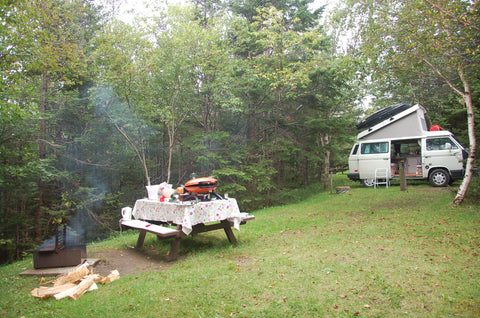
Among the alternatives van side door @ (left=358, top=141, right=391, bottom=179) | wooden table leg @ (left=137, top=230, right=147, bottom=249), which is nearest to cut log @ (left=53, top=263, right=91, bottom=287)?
wooden table leg @ (left=137, top=230, right=147, bottom=249)

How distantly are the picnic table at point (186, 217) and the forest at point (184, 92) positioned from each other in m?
4.15

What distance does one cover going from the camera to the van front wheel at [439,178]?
11297 mm

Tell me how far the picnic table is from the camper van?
7911mm

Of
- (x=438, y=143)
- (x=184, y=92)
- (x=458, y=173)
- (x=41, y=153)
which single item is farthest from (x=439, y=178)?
(x=41, y=153)

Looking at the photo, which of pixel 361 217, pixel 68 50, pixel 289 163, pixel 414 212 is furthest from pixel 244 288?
pixel 289 163

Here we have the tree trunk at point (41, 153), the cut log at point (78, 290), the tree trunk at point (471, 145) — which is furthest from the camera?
the tree trunk at point (41, 153)

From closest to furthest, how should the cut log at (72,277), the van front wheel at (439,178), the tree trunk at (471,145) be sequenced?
1. the cut log at (72,277)
2. the tree trunk at (471,145)
3. the van front wheel at (439,178)

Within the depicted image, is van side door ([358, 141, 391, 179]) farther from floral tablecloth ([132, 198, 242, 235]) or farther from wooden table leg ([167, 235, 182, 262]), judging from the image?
wooden table leg ([167, 235, 182, 262])

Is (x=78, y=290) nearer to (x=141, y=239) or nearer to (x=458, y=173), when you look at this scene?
(x=141, y=239)

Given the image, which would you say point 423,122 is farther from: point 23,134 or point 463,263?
point 23,134

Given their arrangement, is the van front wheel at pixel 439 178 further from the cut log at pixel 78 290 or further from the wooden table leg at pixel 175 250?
the cut log at pixel 78 290

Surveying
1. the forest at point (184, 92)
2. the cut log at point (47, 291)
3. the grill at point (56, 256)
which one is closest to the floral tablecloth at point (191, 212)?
the grill at point (56, 256)

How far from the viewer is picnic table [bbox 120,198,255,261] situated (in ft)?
16.1

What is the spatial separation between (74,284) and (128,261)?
4.30ft
